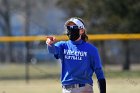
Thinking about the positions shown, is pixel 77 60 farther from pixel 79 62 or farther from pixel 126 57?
pixel 126 57

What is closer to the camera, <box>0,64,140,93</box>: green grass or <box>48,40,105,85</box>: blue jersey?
<box>48,40,105,85</box>: blue jersey

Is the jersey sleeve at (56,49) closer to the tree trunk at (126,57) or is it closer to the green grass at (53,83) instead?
the green grass at (53,83)

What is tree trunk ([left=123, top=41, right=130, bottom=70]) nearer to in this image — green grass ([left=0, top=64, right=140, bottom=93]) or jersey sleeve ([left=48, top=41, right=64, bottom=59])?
green grass ([left=0, top=64, right=140, bottom=93])

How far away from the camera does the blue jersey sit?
741 cm

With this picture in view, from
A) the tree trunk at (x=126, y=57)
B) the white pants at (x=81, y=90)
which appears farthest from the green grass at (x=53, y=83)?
the white pants at (x=81, y=90)

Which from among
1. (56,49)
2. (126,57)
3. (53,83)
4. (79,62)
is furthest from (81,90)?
(126,57)

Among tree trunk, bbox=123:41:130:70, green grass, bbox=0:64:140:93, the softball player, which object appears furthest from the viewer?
tree trunk, bbox=123:41:130:70

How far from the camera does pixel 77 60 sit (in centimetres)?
743

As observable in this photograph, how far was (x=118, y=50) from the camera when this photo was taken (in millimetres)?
31531

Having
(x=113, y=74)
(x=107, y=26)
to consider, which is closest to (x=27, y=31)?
(x=107, y=26)

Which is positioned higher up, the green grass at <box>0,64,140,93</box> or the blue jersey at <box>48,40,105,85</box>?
the blue jersey at <box>48,40,105,85</box>

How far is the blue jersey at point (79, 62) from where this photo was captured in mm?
7414

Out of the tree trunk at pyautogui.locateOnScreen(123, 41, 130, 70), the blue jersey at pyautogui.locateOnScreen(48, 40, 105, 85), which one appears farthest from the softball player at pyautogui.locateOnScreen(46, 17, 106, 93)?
the tree trunk at pyautogui.locateOnScreen(123, 41, 130, 70)

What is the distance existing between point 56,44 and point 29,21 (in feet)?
185
